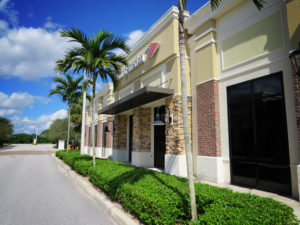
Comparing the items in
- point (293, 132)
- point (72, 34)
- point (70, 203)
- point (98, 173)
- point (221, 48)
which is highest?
point (72, 34)

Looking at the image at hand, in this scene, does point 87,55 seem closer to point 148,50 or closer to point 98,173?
point 148,50

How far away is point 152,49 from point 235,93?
5.59 meters

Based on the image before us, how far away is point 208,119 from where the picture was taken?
27.0ft

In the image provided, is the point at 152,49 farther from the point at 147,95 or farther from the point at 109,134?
the point at 109,134

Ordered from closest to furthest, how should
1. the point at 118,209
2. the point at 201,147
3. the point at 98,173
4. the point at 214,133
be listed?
the point at 118,209, the point at 98,173, the point at 214,133, the point at 201,147

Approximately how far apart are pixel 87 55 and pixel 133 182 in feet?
20.2

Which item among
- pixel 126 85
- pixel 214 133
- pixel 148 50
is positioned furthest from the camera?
pixel 126 85

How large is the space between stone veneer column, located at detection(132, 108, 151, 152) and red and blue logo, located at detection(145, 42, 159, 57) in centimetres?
338

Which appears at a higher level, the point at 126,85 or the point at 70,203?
the point at 126,85

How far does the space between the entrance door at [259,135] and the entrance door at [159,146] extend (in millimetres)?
4582

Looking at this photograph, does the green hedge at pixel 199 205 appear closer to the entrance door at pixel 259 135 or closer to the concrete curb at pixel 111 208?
the concrete curb at pixel 111 208

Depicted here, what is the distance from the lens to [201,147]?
8414mm

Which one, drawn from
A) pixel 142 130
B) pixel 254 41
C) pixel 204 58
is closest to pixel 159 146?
pixel 142 130

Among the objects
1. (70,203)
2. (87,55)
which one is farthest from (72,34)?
(70,203)
